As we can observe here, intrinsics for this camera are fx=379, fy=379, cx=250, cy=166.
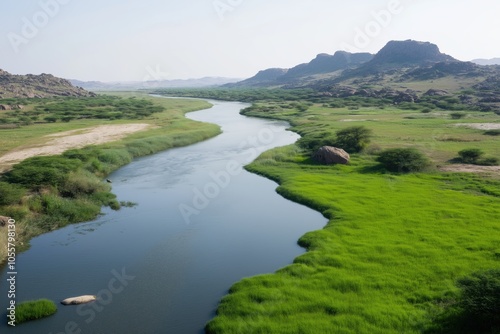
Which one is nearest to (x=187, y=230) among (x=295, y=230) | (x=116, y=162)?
(x=295, y=230)

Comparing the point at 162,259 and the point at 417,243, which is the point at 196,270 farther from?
the point at 417,243

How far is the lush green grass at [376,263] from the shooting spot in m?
17.4

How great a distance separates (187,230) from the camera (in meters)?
30.5

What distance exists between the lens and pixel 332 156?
50.1 m

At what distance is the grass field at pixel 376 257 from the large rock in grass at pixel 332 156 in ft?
10.8

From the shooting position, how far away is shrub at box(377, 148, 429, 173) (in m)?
44.2

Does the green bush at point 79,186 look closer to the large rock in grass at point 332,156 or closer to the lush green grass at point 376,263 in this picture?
the lush green grass at point 376,263

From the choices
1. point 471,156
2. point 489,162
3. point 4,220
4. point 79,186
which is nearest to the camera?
point 4,220

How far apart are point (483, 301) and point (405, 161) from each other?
30.5m

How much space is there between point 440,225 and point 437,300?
433 inches

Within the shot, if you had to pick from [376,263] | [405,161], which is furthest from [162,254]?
[405,161]

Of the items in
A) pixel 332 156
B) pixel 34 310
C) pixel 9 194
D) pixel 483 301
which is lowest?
pixel 34 310

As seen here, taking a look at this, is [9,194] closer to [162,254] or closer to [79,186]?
[79,186]

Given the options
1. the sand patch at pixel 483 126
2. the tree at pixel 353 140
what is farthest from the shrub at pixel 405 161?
the sand patch at pixel 483 126
